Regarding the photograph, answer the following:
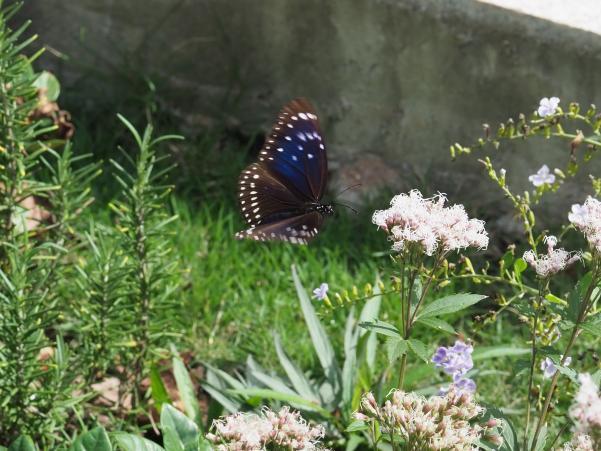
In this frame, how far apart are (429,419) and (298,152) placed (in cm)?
131

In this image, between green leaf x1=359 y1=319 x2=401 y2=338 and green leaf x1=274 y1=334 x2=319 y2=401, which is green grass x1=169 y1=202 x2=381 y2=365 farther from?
green leaf x1=359 y1=319 x2=401 y2=338

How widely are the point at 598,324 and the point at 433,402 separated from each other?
428 millimetres

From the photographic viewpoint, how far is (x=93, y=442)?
7.56 feet

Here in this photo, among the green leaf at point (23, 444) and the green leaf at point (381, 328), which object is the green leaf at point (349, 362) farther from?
the green leaf at point (23, 444)

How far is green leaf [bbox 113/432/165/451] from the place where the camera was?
7.77 ft

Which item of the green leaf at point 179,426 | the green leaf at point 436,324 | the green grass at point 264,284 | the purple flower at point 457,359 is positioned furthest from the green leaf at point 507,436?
→ the green grass at point 264,284

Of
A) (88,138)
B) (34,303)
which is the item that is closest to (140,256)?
(34,303)

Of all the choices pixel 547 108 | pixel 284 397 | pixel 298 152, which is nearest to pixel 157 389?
pixel 284 397

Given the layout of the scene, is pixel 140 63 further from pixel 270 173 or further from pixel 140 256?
pixel 140 256

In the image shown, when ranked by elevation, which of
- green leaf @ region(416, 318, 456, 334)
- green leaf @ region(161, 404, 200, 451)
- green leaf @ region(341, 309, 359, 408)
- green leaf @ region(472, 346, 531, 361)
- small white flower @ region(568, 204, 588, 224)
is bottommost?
green leaf @ region(341, 309, 359, 408)

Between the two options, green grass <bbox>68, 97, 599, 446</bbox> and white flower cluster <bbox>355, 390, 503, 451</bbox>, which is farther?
green grass <bbox>68, 97, 599, 446</bbox>

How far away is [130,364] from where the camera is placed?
10.4ft

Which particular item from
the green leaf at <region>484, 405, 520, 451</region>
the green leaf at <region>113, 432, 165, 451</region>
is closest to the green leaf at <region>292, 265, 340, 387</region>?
the green leaf at <region>484, 405, 520, 451</region>

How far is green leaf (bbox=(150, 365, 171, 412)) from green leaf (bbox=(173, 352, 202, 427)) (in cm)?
7
